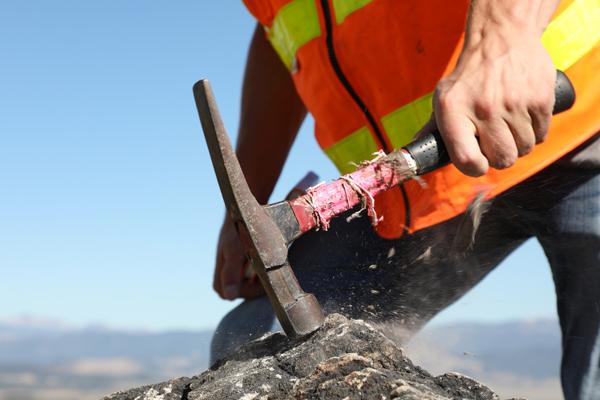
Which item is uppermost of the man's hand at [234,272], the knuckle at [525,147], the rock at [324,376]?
the man's hand at [234,272]

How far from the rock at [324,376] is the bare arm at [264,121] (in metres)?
1.42

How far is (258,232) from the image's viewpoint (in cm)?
200

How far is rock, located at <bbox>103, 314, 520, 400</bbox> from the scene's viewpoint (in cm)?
164

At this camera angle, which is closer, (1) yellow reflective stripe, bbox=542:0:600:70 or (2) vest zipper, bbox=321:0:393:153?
(1) yellow reflective stripe, bbox=542:0:600:70

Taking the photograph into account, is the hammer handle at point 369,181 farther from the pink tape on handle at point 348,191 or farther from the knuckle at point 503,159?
the knuckle at point 503,159

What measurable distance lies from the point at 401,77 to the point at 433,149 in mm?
490

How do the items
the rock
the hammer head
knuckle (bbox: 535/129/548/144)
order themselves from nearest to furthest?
the rock, the hammer head, knuckle (bbox: 535/129/548/144)

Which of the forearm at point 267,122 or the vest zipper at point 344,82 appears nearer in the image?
the vest zipper at point 344,82

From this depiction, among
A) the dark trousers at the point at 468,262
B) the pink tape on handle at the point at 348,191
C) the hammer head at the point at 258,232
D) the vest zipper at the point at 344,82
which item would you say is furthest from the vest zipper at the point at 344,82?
the hammer head at the point at 258,232

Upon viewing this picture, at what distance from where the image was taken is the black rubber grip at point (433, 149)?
7.01 feet

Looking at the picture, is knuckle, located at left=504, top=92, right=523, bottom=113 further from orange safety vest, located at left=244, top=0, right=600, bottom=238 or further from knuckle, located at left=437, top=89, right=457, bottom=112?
orange safety vest, located at left=244, top=0, right=600, bottom=238

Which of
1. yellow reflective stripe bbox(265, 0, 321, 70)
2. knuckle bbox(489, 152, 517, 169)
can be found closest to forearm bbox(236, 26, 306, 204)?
yellow reflective stripe bbox(265, 0, 321, 70)

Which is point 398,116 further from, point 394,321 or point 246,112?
point 246,112

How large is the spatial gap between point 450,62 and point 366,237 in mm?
678
